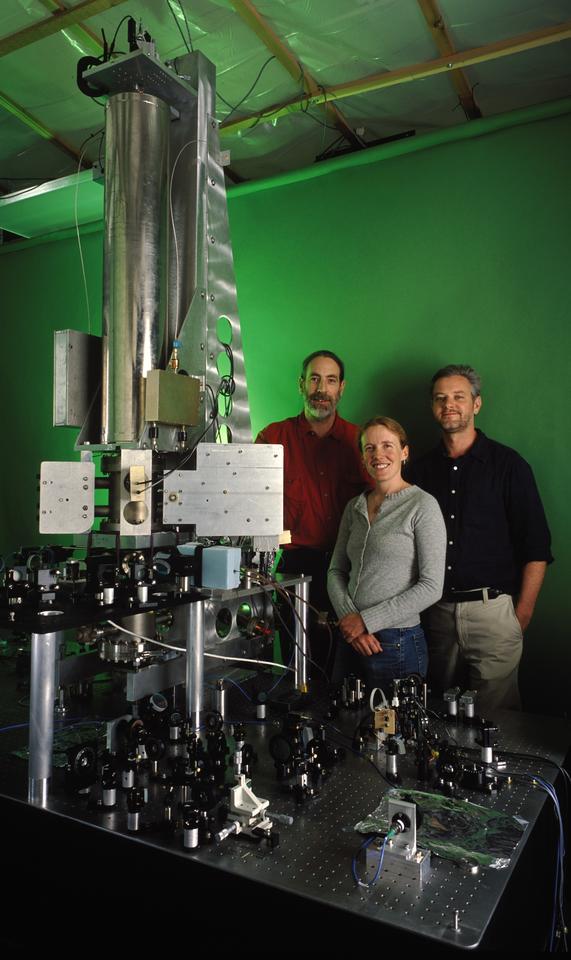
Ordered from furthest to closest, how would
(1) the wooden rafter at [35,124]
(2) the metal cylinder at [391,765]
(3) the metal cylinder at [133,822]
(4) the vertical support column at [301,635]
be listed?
1. (1) the wooden rafter at [35,124]
2. (4) the vertical support column at [301,635]
3. (2) the metal cylinder at [391,765]
4. (3) the metal cylinder at [133,822]

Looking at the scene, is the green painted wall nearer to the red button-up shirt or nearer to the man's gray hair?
the man's gray hair

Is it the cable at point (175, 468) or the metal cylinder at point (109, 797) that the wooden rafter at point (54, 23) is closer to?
the cable at point (175, 468)

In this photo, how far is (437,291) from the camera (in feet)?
9.82

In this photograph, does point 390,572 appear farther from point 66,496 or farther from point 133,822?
point 133,822

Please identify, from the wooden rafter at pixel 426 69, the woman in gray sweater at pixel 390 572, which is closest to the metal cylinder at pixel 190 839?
the woman in gray sweater at pixel 390 572

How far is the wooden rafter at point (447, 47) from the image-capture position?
7.68 feet

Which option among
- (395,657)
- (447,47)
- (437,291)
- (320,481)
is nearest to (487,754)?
(395,657)

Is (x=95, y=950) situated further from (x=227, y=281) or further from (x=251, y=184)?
(x=251, y=184)

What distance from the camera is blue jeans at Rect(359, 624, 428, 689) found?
2.10m

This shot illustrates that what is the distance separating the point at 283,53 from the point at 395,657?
92.4 inches

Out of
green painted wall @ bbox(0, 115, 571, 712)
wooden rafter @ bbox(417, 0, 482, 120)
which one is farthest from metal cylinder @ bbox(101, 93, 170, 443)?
green painted wall @ bbox(0, 115, 571, 712)

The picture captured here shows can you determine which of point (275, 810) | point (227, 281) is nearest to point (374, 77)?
point (227, 281)

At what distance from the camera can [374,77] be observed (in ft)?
8.81

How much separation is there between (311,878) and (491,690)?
1.48 metres
